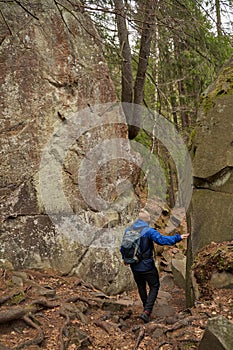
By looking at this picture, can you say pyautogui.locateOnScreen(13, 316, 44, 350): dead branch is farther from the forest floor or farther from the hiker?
the hiker

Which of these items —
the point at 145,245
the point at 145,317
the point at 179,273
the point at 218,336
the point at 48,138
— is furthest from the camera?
the point at 179,273

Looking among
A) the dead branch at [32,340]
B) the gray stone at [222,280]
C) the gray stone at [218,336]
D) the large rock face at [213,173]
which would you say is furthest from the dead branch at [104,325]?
the gray stone at [218,336]

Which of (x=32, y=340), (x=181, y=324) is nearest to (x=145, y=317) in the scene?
(x=181, y=324)

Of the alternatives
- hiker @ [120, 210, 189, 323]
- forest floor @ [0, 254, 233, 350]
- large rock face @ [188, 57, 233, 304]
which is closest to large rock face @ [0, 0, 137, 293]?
forest floor @ [0, 254, 233, 350]

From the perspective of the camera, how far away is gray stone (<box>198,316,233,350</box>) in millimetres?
3258

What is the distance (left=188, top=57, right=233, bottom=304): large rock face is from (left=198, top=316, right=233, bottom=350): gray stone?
2.42 metres

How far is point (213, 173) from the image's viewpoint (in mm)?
6148

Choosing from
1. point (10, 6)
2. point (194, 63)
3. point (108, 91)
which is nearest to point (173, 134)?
point (194, 63)

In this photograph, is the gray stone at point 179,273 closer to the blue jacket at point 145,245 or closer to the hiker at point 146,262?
the hiker at point 146,262

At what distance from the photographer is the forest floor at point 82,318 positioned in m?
4.51

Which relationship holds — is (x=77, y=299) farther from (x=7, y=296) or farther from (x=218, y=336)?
(x=218, y=336)

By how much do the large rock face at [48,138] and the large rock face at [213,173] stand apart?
2.35m

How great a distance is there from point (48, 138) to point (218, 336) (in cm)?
533

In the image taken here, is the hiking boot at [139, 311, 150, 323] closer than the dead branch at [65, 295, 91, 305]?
Yes
